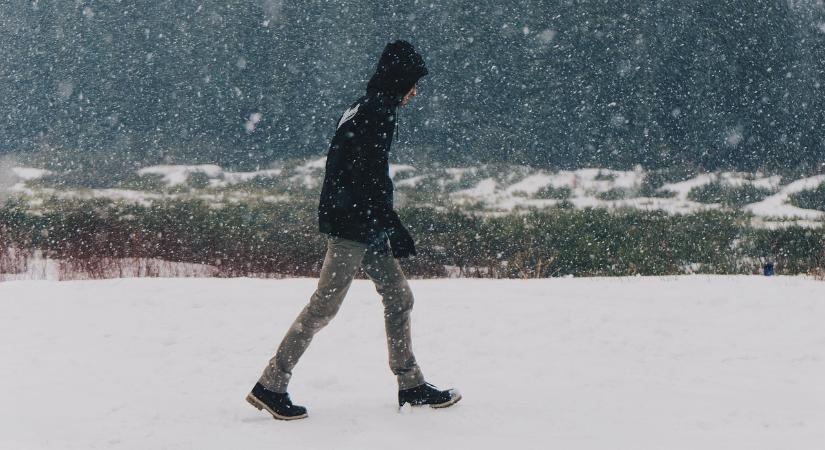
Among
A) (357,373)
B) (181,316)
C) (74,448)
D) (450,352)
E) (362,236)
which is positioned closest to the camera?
(74,448)

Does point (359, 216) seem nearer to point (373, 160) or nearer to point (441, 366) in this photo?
point (373, 160)

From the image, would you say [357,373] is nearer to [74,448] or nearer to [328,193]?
[328,193]

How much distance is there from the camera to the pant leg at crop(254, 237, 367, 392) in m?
3.43

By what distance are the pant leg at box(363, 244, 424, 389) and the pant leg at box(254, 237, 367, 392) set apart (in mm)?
104

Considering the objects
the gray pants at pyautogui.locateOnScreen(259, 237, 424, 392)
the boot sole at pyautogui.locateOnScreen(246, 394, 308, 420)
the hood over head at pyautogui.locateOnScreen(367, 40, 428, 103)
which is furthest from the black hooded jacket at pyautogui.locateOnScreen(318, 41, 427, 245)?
the boot sole at pyautogui.locateOnScreen(246, 394, 308, 420)

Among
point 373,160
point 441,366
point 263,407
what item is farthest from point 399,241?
point 441,366

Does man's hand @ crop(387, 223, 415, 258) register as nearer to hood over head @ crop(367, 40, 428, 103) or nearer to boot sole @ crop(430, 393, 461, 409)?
hood over head @ crop(367, 40, 428, 103)

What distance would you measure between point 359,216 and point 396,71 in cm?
72

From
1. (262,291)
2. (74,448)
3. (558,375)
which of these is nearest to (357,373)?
(558,375)

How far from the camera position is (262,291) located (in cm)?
670

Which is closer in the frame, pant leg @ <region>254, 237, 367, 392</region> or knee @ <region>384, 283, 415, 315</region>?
pant leg @ <region>254, 237, 367, 392</region>

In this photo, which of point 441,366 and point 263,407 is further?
point 441,366

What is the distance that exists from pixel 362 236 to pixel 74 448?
5.04 ft

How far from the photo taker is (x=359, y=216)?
11.2ft
